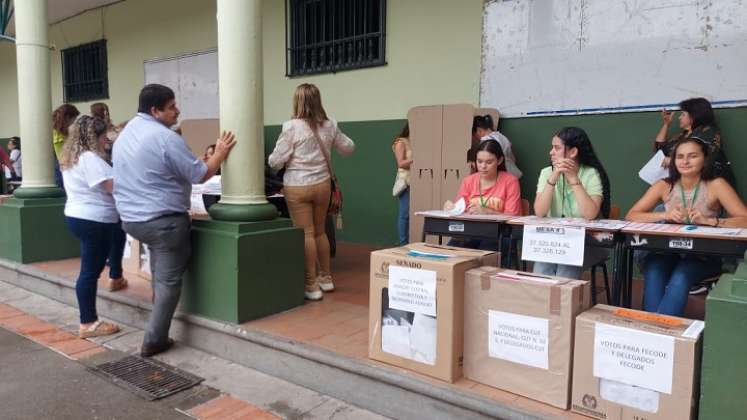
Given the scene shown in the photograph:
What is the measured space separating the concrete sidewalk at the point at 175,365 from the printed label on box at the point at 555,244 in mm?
1288

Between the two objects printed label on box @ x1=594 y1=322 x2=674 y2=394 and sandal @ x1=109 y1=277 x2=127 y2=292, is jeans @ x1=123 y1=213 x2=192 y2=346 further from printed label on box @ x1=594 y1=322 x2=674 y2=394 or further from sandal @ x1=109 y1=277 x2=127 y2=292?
printed label on box @ x1=594 y1=322 x2=674 y2=394

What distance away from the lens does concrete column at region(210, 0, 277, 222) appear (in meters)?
3.70

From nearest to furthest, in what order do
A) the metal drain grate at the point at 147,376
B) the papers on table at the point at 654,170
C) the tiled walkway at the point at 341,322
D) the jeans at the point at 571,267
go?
the tiled walkway at the point at 341,322
the metal drain grate at the point at 147,376
the jeans at the point at 571,267
the papers on table at the point at 654,170

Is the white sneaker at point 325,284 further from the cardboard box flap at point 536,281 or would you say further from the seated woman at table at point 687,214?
the seated woman at table at point 687,214

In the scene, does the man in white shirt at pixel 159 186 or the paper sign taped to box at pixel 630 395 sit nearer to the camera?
the paper sign taped to box at pixel 630 395

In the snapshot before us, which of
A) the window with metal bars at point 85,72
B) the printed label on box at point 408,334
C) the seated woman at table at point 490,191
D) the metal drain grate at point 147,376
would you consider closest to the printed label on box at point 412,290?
the printed label on box at point 408,334

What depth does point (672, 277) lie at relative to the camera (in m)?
3.07

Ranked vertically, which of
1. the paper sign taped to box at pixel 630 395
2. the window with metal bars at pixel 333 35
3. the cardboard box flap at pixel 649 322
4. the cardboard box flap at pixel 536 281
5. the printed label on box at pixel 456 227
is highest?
the window with metal bars at pixel 333 35

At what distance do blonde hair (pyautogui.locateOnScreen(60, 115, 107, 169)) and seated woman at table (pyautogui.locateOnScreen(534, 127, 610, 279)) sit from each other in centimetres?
313

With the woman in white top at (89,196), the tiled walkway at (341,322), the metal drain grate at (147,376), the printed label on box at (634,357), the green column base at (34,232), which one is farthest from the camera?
Result: the green column base at (34,232)

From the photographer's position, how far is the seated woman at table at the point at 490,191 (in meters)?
3.95

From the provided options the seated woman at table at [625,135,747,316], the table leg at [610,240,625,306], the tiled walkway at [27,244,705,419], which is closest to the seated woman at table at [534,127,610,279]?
the table leg at [610,240,625,306]

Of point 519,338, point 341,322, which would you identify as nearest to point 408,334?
point 519,338

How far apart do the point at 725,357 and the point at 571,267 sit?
1.31 metres
